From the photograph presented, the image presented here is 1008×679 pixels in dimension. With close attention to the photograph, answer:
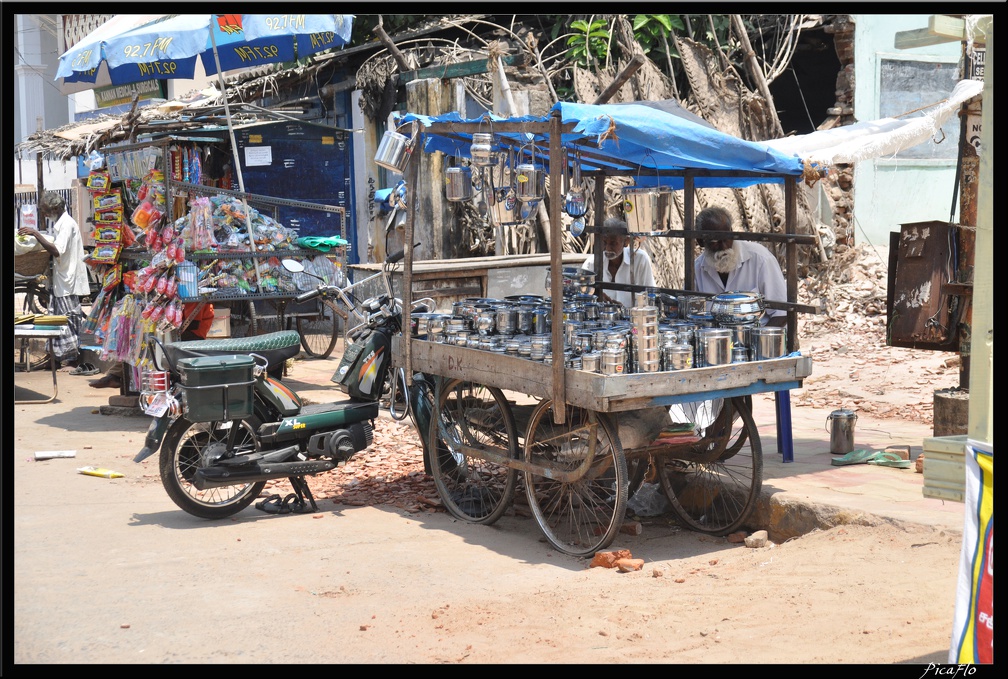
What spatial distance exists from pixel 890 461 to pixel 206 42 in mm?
6836

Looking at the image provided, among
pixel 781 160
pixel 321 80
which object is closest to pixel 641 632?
pixel 781 160

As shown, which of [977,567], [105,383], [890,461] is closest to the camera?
[977,567]

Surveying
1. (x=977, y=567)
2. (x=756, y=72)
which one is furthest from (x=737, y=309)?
(x=756, y=72)

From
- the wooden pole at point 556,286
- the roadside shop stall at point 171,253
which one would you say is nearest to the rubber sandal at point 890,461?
the wooden pole at point 556,286

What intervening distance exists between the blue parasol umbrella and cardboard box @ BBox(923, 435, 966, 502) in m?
6.81

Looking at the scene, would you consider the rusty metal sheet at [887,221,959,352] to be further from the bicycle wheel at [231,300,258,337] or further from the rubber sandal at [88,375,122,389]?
the rubber sandal at [88,375,122,389]

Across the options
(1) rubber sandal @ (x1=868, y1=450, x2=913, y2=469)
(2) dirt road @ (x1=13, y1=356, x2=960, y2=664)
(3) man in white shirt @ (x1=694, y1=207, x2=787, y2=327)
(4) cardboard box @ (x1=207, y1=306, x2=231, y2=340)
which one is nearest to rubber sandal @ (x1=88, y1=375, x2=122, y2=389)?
(4) cardboard box @ (x1=207, y1=306, x2=231, y2=340)

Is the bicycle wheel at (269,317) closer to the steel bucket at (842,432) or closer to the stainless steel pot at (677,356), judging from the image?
the steel bucket at (842,432)

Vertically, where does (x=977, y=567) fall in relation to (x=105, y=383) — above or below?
above

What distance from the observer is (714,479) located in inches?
247

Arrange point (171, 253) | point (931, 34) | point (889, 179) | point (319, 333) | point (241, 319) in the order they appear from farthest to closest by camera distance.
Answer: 1. point (889, 179)
2. point (319, 333)
3. point (241, 319)
4. point (171, 253)
5. point (931, 34)

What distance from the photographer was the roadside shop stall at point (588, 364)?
17.1ft

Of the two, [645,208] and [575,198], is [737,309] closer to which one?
[575,198]
